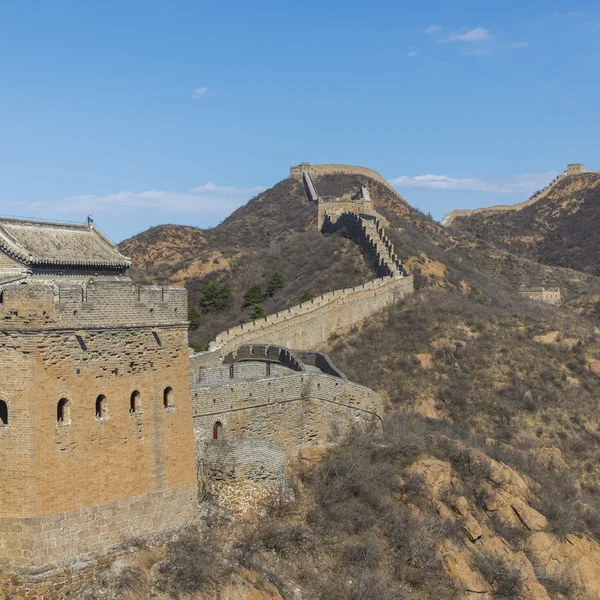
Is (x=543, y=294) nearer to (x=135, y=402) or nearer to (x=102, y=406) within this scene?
(x=135, y=402)

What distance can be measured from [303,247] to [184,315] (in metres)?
47.8

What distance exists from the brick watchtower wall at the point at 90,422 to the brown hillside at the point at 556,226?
97.1 meters

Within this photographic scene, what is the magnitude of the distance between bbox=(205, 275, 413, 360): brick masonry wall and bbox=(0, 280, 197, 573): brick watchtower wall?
63.6 feet

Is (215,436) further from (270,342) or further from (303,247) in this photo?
(303,247)

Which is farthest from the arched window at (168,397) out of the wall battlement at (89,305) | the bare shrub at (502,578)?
the bare shrub at (502,578)

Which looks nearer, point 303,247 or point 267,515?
point 267,515

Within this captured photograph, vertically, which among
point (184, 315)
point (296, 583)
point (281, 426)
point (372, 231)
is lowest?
point (296, 583)

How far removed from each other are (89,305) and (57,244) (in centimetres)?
1685

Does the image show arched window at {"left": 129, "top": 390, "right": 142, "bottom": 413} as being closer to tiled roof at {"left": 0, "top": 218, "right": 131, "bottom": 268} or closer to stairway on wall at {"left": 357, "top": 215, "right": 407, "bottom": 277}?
tiled roof at {"left": 0, "top": 218, "right": 131, "bottom": 268}

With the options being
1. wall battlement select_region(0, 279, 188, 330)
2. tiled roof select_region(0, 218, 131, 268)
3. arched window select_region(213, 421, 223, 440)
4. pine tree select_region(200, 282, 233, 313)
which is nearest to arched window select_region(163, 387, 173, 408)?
wall battlement select_region(0, 279, 188, 330)

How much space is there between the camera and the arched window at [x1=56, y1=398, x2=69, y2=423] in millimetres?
14219

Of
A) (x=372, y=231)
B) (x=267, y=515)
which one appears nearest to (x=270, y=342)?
(x=372, y=231)

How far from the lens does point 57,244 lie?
30797mm

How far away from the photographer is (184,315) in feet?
54.9
